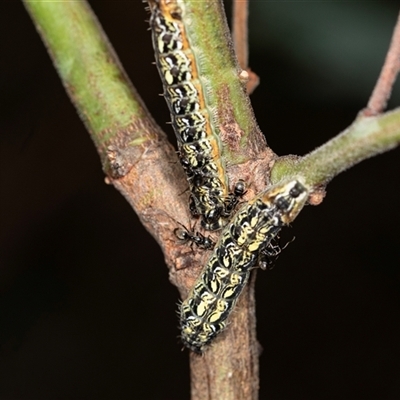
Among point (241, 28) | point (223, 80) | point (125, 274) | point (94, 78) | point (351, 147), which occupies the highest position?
point (125, 274)

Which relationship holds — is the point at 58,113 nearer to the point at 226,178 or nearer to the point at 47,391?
the point at 47,391

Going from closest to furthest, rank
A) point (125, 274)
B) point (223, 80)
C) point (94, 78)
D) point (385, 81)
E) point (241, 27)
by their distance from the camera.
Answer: point (385, 81), point (223, 80), point (94, 78), point (241, 27), point (125, 274)

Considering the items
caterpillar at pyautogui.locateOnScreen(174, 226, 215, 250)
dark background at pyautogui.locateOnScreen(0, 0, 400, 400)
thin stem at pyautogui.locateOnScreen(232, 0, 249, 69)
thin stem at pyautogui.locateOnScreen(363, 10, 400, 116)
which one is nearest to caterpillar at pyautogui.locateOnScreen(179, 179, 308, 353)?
caterpillar at pyautogui.locateOnScreen(174, 226, 215, 250)

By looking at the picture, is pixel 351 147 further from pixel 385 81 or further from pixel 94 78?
pixel 94 78

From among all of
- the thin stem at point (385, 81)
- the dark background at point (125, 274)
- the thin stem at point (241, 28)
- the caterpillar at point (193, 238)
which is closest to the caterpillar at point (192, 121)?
the caterpillar at point (193, 238)

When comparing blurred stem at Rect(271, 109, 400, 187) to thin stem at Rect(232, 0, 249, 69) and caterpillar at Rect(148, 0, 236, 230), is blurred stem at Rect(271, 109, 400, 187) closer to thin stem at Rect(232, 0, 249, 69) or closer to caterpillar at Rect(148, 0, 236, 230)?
caterpillar at Rect(148, 0, 236, 230)

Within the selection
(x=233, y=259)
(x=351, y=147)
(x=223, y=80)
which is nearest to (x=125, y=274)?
(x=233, y=259)

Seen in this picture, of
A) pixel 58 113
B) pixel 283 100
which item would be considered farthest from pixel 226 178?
pixel 58 113
